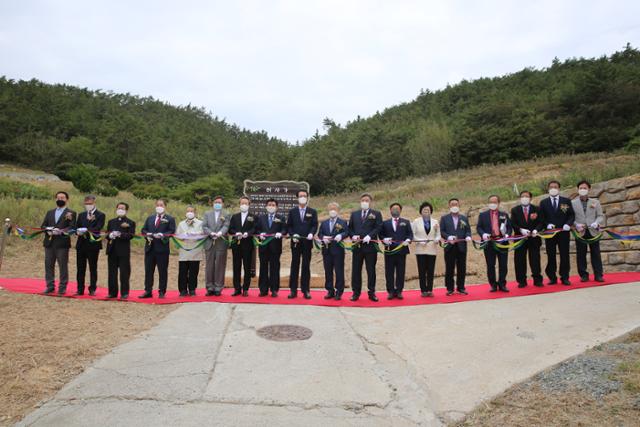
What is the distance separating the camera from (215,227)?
8055mm

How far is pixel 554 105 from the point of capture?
40.3m

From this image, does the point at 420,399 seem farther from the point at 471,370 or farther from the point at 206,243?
the point at 206,243

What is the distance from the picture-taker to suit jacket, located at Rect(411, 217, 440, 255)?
7.66m

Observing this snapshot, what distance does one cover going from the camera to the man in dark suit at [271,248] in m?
7.73

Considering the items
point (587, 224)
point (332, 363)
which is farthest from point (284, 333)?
point (587, 224)

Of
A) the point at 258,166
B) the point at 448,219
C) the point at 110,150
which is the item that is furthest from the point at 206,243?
the point at 110,150

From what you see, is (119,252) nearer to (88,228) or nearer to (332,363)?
(88,228)

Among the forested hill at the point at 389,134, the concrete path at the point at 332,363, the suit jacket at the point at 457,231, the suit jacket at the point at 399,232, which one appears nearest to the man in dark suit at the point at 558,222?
the concrete path at the point at 332,363

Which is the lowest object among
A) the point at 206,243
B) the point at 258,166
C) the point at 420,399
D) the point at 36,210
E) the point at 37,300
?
the point at 420,399

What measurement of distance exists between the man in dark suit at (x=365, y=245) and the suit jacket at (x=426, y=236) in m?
0.71

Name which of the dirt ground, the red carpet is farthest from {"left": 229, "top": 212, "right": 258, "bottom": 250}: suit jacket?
the dirt ground

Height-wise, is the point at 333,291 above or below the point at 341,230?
below

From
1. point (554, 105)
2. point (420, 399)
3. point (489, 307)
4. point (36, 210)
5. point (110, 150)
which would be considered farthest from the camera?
point (110, 150)

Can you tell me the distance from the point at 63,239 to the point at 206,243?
7.88ft
